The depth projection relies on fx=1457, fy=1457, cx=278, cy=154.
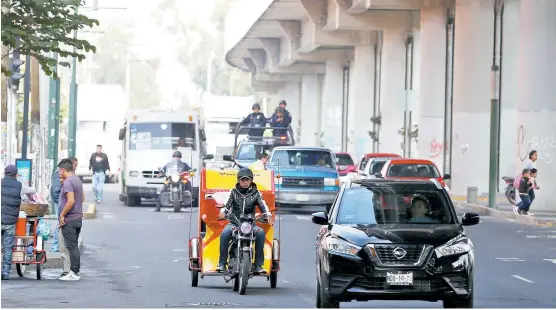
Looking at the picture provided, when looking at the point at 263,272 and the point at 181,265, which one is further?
the point at 181,265

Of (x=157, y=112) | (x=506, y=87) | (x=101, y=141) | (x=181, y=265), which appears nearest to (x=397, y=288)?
(x=181, y=265)

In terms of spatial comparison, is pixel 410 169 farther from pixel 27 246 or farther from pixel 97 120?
pixel 97 120

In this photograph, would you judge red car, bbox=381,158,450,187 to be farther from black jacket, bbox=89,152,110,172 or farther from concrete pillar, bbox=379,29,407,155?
concrete pillar, bbox=379,29,407,155

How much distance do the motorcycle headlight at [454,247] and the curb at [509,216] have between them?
21.5m

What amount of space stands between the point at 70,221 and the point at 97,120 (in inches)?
2077

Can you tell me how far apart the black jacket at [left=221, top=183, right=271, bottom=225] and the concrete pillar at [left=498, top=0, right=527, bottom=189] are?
1436 inches

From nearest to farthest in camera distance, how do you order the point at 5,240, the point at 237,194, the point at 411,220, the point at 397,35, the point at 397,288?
the point at 397,288, the point at 411,220, the point at 237,194, the point at 5,240, the point at 397,35

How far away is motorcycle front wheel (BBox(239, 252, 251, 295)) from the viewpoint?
18344 mm

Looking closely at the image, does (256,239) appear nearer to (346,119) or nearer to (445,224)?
(445,224)

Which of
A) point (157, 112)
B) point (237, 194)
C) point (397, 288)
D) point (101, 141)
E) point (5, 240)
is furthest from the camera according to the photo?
point (101, 141)

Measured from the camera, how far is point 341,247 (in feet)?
50.0

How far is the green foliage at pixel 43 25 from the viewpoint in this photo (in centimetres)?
1930

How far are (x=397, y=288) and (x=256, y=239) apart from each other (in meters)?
4.17

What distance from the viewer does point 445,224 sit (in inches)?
625
